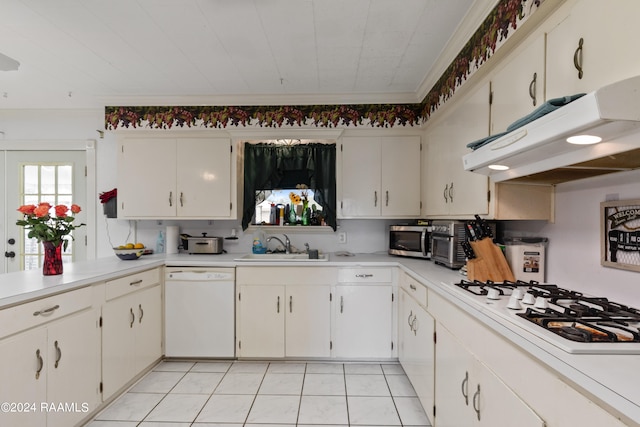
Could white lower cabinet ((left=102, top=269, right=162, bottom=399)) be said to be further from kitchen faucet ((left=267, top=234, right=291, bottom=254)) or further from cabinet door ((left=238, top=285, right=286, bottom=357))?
kitchen faucet ((left=267, top=234, right=291, bottom=254))

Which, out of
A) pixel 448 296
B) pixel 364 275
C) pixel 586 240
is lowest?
pixel 364 275

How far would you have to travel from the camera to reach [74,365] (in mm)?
1889

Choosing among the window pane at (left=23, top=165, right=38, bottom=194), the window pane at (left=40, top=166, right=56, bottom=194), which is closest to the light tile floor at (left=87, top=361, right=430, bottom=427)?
the window pane at (left=40, top=166, right=56, bottom=194)

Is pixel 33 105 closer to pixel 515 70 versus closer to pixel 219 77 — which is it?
pixel 219 77

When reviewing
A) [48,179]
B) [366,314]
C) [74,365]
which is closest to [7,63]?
[74,365]

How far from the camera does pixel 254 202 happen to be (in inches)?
136

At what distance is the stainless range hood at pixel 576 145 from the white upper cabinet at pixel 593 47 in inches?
9.1

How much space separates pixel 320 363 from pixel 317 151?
6.66 feet

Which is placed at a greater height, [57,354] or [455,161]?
[455,161]

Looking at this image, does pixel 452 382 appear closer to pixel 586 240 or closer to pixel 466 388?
pixel 466 388

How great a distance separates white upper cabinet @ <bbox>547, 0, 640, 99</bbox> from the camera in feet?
3.34

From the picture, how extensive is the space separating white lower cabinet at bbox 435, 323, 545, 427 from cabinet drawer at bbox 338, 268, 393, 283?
1.03 meters

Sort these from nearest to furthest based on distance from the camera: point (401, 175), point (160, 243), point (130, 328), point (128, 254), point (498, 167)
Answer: point (498, 167) < point (130, 328) < point (128, 254) < point (401, 175) < point (160, 243)

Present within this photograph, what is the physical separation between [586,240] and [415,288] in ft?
Answer: 3.44
